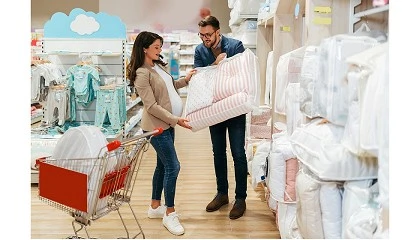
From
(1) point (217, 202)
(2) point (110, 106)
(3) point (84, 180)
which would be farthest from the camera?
(2) point (110, 106)

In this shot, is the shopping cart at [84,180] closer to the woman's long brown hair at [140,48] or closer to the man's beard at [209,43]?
the woman's long brown hair at [140,48]

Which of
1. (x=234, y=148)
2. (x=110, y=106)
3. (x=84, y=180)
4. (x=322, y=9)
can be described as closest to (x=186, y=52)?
(x=110, y=106)

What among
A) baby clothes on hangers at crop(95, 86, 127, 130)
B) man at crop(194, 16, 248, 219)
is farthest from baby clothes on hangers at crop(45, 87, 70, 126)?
man at crop(194, 16, 248, 219)

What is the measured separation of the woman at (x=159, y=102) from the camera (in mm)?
3572

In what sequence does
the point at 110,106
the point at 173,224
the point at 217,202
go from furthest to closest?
the point at 110,106 < the point at 217,202 < the point at 173,224

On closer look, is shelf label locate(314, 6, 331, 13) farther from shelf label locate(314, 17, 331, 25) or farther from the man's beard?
the man's beard

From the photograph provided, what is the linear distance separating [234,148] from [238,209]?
1.56ft

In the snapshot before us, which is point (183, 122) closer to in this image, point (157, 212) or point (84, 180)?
point (157, 212)

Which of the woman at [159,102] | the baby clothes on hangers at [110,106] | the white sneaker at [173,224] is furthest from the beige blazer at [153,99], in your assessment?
the baby clothes on hangers at [110,106]

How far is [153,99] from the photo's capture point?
11.7 ft

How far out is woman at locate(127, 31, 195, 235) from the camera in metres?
3.57

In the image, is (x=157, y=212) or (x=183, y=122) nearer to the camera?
(x=183, y=122)

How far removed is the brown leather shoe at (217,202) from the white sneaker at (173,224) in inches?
19.0

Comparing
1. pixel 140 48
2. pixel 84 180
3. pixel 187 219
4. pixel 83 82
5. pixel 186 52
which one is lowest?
pixel 187 219
